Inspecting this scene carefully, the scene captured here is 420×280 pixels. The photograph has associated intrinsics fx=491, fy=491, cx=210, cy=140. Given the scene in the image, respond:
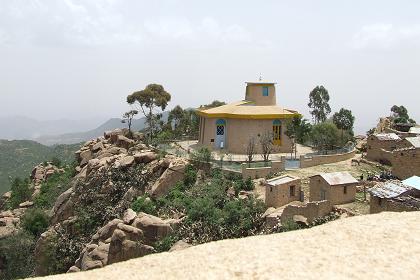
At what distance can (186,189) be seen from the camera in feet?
96.1

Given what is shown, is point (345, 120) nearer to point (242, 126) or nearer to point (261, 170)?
point (242, 126)

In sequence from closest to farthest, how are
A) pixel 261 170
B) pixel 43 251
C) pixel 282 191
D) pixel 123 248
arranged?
pixel 123 248, pixel 282 191, pixel 43 251, pixel 261 170

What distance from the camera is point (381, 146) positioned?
3262 cm

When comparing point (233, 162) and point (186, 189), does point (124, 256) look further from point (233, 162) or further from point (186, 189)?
point (233, 162)

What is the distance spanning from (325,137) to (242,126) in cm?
610

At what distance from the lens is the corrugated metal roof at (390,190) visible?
2112 centimetres

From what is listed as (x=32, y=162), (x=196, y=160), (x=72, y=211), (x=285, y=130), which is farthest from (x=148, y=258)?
(x=32, y=162)

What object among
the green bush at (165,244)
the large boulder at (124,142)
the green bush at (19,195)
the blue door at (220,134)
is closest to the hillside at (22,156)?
the green bush at (19,195)

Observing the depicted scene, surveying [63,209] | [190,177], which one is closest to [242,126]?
[190,177]

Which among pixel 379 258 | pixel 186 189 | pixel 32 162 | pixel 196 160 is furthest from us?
pixel 32 162

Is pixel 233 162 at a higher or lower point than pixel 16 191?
higher

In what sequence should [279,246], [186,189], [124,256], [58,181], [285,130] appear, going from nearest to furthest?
[279,246] → [124,256] → [186,189] → [285,130] → [58,181]

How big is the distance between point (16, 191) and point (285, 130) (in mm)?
23020

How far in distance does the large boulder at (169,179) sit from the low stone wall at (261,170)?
12.7 feet
